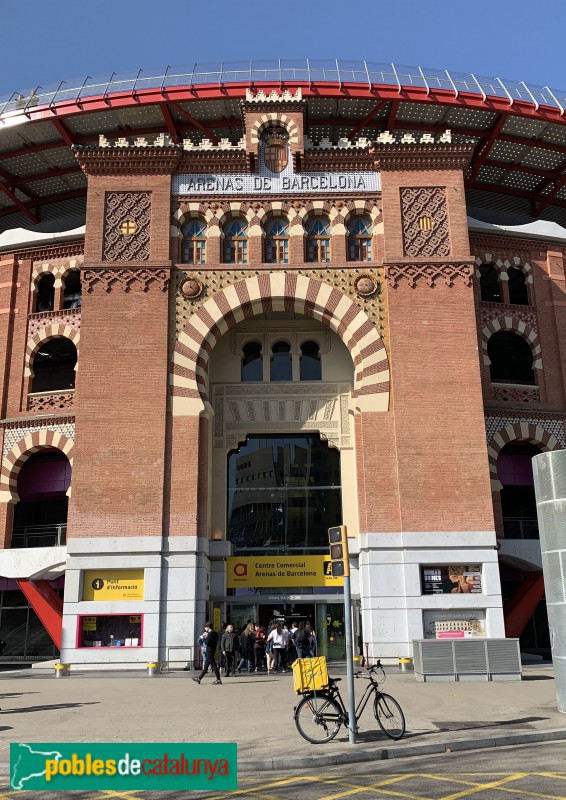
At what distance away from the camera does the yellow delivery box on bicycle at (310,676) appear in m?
10.7

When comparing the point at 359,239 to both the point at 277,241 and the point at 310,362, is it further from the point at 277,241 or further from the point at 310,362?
the point at 310,362

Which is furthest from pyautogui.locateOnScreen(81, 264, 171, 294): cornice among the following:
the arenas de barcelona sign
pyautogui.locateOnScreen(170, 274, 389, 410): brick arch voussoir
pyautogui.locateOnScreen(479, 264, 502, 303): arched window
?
pyautogui.locateOnScreen(479, 264, 502, 303): arched window

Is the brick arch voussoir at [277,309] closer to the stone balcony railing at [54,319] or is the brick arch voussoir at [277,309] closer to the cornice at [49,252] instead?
the stone balcony railing at [54,319]

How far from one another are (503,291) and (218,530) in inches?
554

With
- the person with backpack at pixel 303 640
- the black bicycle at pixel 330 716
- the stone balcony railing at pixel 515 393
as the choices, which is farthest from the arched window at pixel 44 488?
the black bicycle at pixel 330 716

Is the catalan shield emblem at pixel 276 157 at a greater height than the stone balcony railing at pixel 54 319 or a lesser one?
greater

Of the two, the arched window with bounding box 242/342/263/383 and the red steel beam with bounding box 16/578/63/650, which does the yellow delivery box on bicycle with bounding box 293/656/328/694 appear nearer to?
the red steel beam with bounding box 16/578/63/650

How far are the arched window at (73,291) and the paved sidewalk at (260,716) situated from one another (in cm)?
1512

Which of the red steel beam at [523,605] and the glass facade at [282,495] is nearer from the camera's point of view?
the red steel beam at [523,605]

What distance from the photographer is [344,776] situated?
29.1 ft

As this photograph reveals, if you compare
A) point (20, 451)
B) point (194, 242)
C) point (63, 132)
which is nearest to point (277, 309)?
point (194, 242)

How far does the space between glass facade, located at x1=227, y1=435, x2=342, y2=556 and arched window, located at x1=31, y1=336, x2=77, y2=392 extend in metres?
8.82

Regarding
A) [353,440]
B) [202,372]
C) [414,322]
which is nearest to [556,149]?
[414,322]

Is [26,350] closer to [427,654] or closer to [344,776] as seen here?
[427,654]
